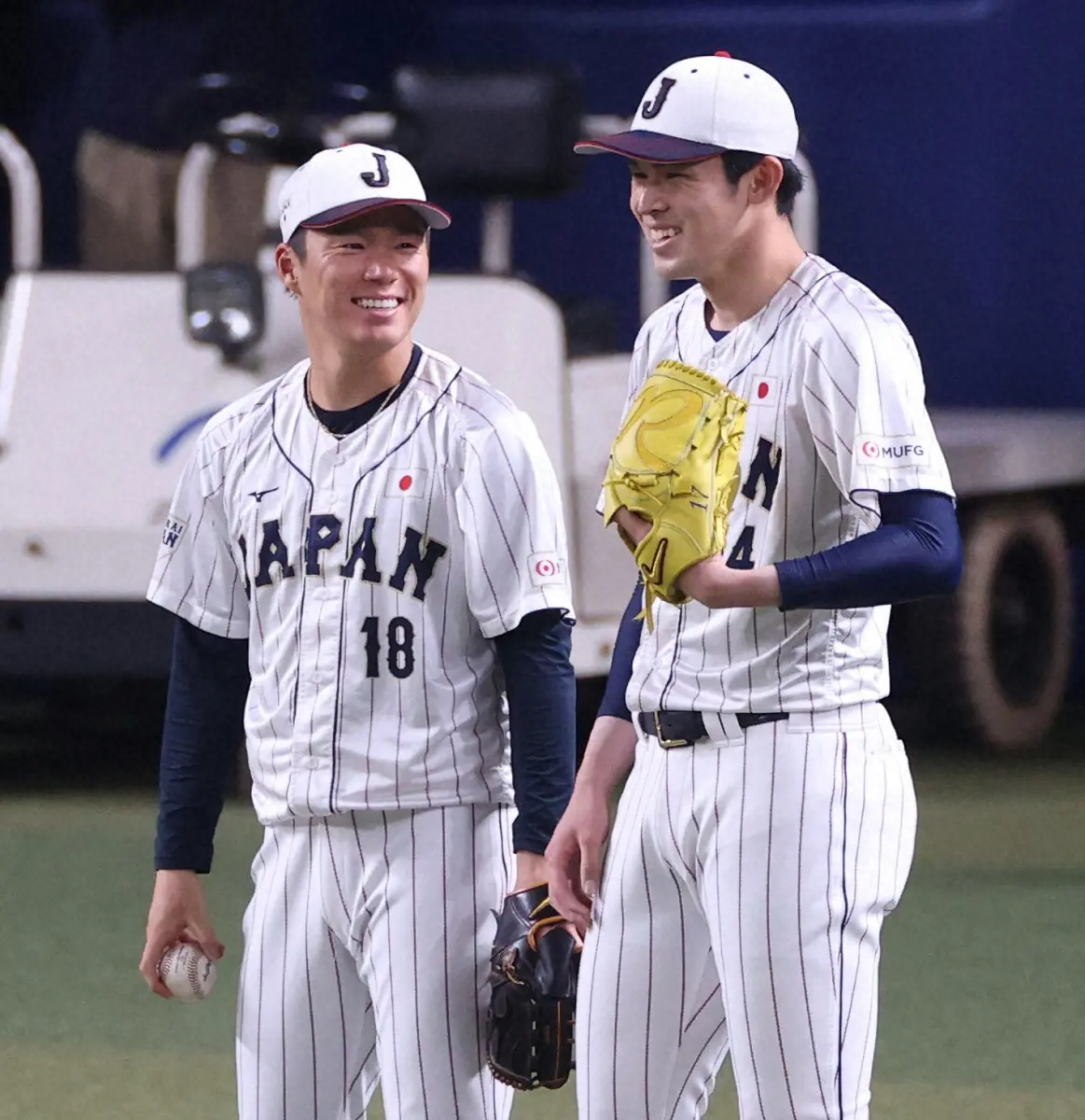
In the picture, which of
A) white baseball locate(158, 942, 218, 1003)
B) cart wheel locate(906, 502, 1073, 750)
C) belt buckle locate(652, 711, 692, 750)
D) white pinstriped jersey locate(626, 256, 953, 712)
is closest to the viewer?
white pinstriped jersey locate(626, 256, 953, 712)

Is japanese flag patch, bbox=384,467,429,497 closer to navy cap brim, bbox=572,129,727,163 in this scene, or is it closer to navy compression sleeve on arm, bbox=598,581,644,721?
navy compression sleeve on arm, bbox=598,581,644,721

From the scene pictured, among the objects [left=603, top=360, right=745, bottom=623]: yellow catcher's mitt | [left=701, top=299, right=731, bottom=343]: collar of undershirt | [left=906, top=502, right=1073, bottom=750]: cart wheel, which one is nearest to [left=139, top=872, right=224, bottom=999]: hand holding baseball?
[left=603, top=360, right=745, bottom=623]: yellow catcher's mitt

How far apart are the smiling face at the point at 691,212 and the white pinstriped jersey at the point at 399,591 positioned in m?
0.32

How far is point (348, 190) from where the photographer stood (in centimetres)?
276

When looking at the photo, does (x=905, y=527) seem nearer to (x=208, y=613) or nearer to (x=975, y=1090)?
(x=208, y=613)

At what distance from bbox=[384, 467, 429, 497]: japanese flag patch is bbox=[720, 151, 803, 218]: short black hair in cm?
50

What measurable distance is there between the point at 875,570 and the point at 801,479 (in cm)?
21

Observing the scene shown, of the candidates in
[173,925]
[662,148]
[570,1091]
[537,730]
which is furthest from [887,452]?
[570,1091]

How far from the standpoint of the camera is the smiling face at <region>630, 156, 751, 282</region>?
2557mm

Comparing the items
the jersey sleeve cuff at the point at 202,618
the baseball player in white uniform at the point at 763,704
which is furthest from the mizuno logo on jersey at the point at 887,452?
the jersey sleeve cuff at the point at 202,618

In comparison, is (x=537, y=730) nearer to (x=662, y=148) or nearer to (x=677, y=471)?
(x=677, y=471)

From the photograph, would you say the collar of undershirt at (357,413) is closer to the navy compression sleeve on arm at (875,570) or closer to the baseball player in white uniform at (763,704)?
the baseball player in white uniform at (763,704)

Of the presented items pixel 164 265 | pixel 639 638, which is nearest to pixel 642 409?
pixel 639 638

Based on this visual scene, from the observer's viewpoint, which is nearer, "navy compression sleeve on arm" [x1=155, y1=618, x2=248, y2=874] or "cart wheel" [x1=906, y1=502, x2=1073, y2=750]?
"navy compression sleeve on arm" [x1=155, y1=618, x2=248, y2=874]
